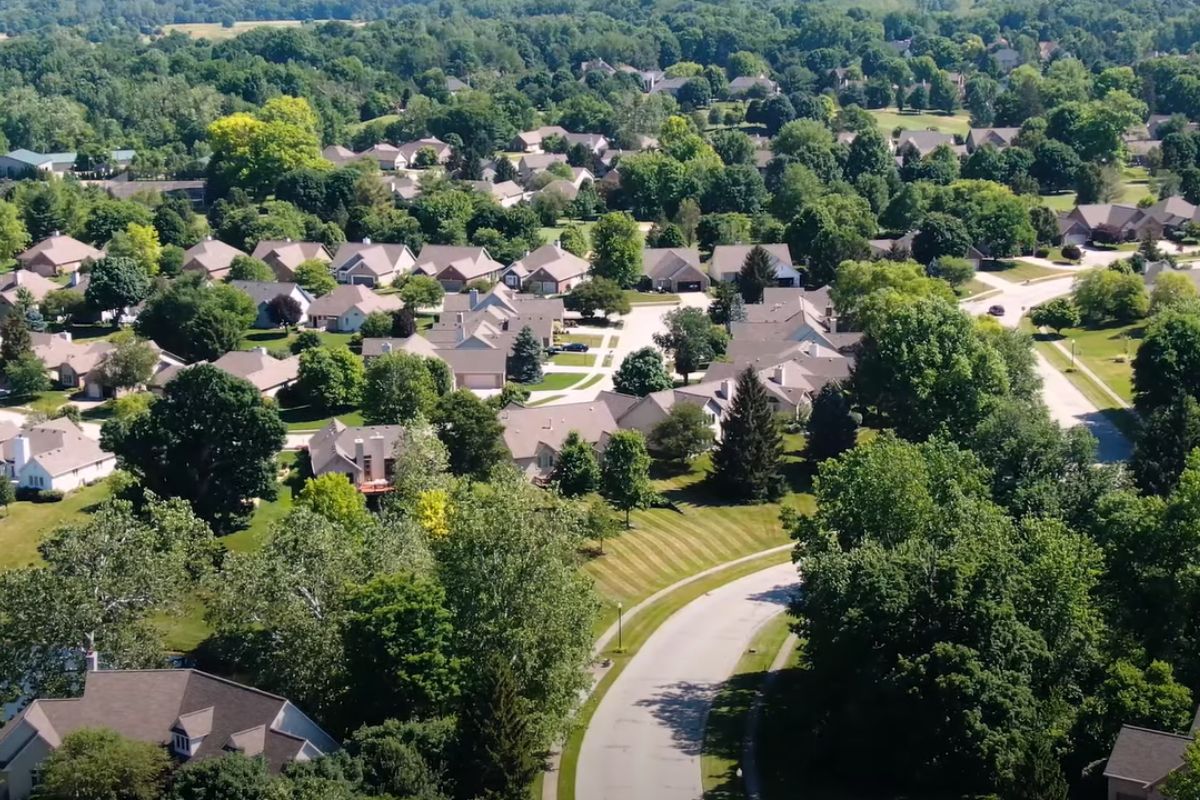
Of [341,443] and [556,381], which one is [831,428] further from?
[341,443]

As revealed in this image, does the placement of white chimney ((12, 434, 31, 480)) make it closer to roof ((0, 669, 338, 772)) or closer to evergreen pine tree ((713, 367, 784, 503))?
roof ((0, 669, 338, 772))

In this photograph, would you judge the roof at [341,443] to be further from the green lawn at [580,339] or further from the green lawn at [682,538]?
the green lawn at [580,339]

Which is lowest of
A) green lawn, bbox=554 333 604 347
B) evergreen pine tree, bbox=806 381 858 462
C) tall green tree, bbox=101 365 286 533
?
green lawn, bbox=554 333 604 347

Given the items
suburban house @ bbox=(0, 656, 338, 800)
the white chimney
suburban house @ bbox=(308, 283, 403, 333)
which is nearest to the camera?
suburban house @ bbox=(0, 656, 338, 800)

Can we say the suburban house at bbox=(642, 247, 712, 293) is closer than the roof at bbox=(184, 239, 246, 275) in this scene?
No

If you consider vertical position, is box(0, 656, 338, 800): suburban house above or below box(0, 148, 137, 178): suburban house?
above

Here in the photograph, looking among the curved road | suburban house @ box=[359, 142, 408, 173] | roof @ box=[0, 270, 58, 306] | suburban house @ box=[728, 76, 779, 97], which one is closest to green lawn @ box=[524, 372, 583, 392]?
the curved road

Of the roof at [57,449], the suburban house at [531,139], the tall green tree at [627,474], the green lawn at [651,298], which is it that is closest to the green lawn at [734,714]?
the tall green tree at [627,474]
